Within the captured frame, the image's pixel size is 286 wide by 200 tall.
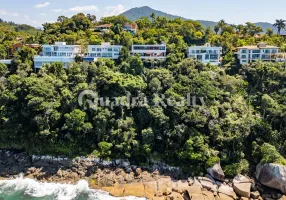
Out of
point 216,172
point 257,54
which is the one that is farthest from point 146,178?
point 257,54

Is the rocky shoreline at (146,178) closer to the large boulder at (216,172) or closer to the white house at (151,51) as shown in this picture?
the large boulder at (216,172)

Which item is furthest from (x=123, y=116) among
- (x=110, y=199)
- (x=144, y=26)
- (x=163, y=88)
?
(x=144, y=26)


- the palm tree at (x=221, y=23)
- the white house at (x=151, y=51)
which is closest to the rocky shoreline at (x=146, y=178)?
the white house at (x=151, y=51)

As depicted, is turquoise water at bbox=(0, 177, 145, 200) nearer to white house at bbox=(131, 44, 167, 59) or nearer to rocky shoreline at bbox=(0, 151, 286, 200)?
rocky shoreline at bbox=(0, 151, 286, 200)

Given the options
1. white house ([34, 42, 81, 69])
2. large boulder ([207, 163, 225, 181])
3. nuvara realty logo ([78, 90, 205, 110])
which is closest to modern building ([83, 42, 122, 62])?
white house ([34, 42, 81, 69])

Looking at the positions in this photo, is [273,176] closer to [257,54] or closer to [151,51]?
[257,54]

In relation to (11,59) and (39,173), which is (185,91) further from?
(11,59)
